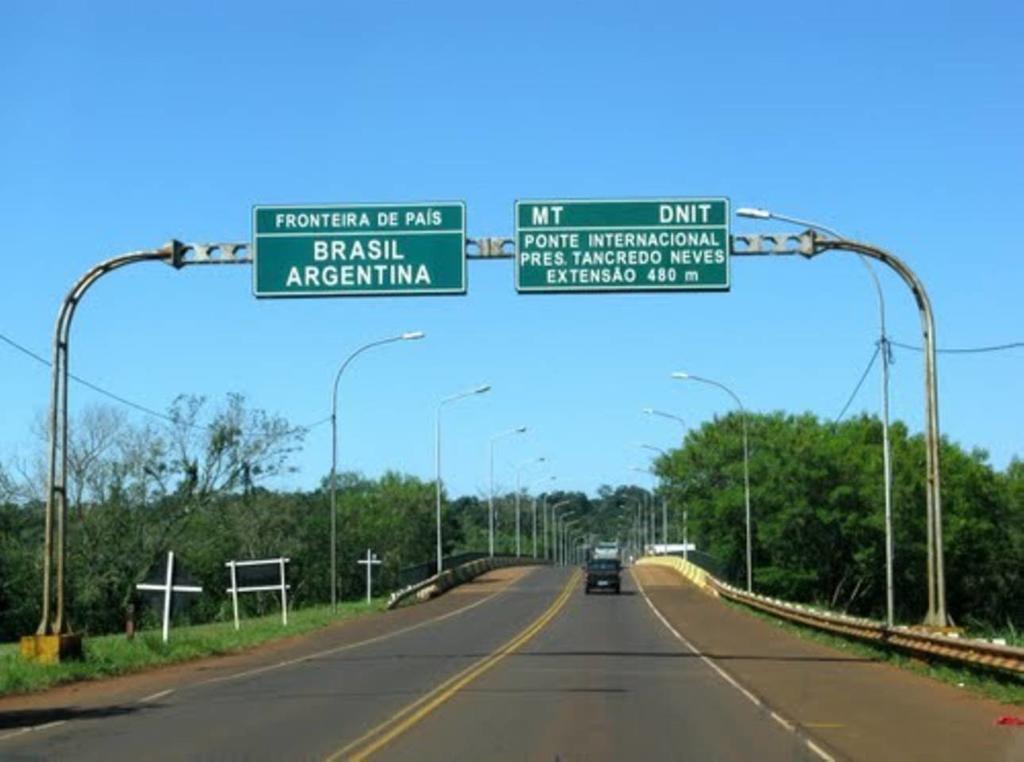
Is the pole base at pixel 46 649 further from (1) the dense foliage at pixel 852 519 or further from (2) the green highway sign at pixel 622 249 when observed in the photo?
(1) the dense foliage at pixel 852 519

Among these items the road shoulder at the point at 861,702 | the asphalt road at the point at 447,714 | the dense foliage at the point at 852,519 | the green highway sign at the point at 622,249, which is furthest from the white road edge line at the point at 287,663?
the dense foliage at the point at 852,519

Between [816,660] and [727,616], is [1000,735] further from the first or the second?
[727,616]

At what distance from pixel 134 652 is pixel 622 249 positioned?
13917 millimetres

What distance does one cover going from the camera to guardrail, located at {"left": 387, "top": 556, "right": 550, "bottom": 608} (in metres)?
63.2

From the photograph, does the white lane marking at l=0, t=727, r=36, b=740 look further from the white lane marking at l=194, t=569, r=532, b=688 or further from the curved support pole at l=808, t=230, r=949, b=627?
the curved support pole at l=808, t=230, r=949, b=627

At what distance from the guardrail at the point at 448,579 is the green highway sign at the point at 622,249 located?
114 feet

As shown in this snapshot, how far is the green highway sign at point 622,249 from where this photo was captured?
2653 centimetres

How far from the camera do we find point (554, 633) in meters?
41.2

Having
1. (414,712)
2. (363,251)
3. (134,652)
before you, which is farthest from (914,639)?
(134,652)

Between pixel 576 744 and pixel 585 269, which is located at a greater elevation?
pixel 585 269

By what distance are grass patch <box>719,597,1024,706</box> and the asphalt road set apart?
3795 millimetres

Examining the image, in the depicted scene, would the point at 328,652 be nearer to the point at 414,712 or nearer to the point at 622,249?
the point at 622,249

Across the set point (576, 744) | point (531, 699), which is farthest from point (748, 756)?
point (531, 699)

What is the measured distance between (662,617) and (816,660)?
21249 mm
